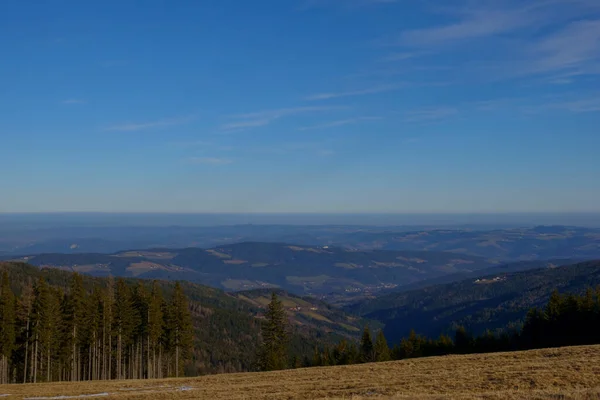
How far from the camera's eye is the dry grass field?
843 inches

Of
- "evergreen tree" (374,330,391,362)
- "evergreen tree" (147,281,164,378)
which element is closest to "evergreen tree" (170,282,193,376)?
"evergreen tree" (147,281,164,378)

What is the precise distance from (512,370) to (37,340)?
49.3 metres

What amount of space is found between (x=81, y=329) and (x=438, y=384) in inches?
1944

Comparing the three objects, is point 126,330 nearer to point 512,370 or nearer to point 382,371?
point 382,371

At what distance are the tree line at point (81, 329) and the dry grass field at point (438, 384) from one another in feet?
72.3

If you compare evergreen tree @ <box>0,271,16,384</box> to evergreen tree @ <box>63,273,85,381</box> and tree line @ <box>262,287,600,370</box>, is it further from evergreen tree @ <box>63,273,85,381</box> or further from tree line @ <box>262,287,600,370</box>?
tree line @ <box>262,287,600,370</box>

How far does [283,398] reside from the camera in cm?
2459

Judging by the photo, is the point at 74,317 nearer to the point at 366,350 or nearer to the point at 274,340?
the point at 274,340

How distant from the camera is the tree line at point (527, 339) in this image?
214 ft

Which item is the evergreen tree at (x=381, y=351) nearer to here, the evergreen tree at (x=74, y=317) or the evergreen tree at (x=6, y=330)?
the evergreen tree at (x=74, y=317)

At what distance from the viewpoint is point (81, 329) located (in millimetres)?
60062

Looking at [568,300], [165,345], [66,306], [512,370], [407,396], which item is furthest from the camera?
[568,300]

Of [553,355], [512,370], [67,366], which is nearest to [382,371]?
[512,370]

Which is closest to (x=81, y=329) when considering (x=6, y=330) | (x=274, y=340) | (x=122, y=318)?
(x=122, y=318)
